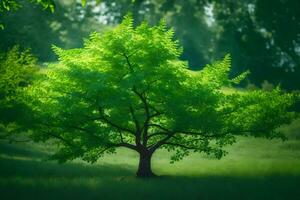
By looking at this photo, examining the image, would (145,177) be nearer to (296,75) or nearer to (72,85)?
(72,85)

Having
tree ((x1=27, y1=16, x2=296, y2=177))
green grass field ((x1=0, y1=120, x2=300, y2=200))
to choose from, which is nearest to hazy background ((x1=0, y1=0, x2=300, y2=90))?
green grass field ((x1=0, y1=120, x2=300, y2=200))

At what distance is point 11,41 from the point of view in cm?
5356

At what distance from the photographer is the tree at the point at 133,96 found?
59.5ft

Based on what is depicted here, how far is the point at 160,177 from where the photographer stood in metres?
20.8

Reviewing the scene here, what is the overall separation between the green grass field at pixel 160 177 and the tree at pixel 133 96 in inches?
78.9

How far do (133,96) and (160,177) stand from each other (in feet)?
14.5

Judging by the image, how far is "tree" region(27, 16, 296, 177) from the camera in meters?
18.1

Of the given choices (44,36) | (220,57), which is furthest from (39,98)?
Answer: (220,57)

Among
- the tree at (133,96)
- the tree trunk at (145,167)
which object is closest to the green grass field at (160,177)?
the tree trunk at (145,167)

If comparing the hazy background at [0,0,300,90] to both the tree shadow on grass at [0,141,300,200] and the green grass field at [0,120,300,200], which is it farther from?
the tree shadow on grass at [0,141,300,200]

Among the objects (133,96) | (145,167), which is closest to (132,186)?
(145,167)

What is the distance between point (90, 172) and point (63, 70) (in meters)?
6.89

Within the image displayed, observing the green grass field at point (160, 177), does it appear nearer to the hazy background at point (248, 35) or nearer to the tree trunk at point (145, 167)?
the tree trunk at point (145, 167)

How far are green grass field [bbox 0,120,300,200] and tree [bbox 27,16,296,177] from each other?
2.00 m
